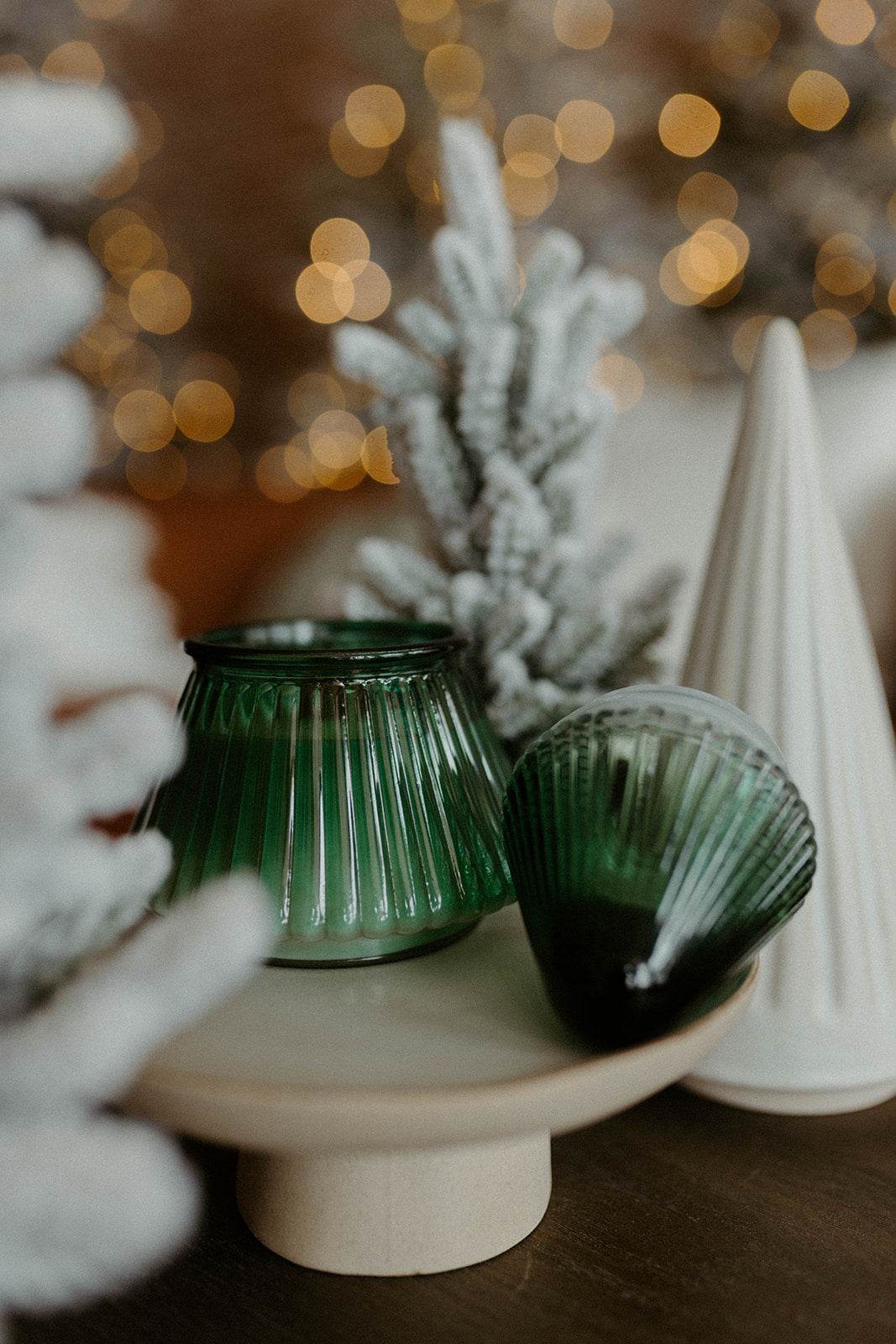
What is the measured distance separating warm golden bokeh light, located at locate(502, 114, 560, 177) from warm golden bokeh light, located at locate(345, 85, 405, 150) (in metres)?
0.11

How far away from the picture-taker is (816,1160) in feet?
0.93

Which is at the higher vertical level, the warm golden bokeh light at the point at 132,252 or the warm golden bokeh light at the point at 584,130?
the warm golden bokeh light at the point at 584,130

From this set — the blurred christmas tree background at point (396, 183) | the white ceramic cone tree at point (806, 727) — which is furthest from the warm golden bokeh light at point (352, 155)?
the white ceramic cone tree at point (806, 727)

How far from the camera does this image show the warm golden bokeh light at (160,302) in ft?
2.91

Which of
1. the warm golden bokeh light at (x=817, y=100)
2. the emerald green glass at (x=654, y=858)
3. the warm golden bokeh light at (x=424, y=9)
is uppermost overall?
the warm golden bokeh light at (x=424, y=9)

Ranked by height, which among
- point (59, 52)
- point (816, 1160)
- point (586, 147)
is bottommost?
point (816, 1160)

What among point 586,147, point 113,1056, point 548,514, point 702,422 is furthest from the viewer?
point 586,147

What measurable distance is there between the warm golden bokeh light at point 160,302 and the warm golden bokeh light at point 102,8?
21 centimetres

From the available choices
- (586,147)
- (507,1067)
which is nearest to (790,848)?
(507,1067)

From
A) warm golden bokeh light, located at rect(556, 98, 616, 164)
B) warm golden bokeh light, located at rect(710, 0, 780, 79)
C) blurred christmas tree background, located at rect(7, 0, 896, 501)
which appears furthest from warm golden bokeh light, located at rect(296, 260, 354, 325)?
warm golden bokeh light, located at rect(710, 0, 780, 79)

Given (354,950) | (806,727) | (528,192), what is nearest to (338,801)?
(354,950)

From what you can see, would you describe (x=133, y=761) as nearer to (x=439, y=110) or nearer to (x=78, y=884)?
(x=78, y=884)

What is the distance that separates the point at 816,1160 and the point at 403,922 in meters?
0.14

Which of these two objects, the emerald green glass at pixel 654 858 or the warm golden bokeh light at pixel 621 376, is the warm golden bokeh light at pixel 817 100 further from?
the emerald green glass at pixel 654 858
